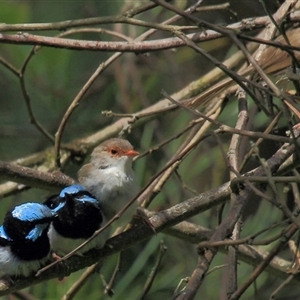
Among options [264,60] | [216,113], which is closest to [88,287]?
[216,113]

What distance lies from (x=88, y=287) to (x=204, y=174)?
1918mm

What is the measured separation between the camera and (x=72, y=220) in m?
3.25

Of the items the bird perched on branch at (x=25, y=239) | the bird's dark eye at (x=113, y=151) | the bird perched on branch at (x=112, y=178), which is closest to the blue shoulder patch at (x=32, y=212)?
the bird perched on branch at (x=25, y=239)

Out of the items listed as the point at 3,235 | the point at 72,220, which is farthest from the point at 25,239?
the point at 72,220

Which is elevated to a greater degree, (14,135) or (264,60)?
(264,60)

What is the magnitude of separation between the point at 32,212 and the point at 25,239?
0.16 metres

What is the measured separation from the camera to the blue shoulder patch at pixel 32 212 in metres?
3.19

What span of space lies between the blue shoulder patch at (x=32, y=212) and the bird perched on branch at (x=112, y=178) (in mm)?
336

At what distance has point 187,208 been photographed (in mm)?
3012

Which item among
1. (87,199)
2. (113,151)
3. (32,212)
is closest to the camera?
(32,212)

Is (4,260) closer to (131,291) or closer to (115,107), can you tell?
(131,291)

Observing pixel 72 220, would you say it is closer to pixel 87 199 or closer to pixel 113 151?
pixel 87 199

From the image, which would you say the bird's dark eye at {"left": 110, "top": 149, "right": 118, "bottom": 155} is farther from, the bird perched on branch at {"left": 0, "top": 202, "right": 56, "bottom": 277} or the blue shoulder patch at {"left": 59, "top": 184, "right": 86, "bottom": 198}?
the bird perched on branch at {"left": 0, "top": 202, "right": 56, "bottom": 277}

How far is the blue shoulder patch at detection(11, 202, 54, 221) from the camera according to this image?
10.5 feet
